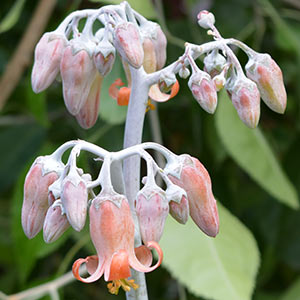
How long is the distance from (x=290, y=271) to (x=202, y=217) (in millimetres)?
1380

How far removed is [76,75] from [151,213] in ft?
0.71

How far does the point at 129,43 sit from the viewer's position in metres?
0.80

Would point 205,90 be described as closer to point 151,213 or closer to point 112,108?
point 151,213

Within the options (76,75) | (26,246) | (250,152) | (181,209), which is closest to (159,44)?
(76,75)

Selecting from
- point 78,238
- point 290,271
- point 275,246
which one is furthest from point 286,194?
point 290,271

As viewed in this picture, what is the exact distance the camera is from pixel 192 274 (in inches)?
47.5

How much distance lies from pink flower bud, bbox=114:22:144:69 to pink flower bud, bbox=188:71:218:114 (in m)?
0.07

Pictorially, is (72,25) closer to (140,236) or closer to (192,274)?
(140,236)

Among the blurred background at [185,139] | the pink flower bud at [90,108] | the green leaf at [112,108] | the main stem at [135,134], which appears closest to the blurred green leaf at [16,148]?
the blurred background at [185,139]

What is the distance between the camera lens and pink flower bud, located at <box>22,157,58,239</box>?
801mm

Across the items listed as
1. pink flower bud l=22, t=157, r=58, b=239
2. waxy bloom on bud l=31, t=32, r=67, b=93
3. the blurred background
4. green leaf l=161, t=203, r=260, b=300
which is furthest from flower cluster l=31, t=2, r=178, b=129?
the blurred background

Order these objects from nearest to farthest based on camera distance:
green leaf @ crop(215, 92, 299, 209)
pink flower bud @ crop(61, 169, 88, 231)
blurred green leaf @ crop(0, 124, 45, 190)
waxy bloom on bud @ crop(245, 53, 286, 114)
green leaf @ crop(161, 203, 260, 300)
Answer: pink flower bud @ crop(61, 169, 88, 231), waxy bloom on bud @ crop(245, 53, 286, 114), green leaf @ crop(161, 203, 260, 300), green leaf @ crop(215, 92, 299, 209), blurred green leaf @ crop(0, 124, 45, 190)

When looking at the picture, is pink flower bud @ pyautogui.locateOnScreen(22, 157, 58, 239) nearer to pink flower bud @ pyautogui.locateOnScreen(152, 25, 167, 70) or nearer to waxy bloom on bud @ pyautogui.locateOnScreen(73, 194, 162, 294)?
waxy bloom on bud @ pyautogui.locateOnScreen(73, 194, 162, 294)

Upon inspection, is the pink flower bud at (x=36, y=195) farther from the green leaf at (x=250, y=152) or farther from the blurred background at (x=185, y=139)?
the green leaf at (x=250, y=152)
